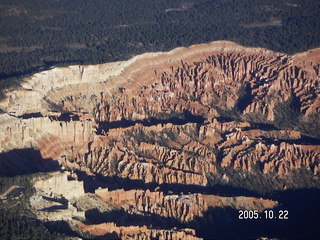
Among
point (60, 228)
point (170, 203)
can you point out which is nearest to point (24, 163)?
point (170, 203)

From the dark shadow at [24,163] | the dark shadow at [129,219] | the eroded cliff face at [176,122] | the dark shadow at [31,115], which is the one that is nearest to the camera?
the dark shadow at [129,219]

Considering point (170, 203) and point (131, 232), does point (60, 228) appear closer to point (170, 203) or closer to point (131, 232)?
point (131, 232)

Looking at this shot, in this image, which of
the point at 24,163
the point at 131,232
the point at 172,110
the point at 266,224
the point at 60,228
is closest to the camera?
the point at 60,228

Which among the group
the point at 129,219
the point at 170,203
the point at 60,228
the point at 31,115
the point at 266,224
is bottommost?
the point at 60,228

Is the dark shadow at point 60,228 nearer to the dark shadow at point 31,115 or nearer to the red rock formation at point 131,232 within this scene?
the red rock formation at point 131,232

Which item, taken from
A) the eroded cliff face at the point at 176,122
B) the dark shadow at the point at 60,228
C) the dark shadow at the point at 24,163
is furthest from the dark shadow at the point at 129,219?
the dark shadow at the point at 24,163

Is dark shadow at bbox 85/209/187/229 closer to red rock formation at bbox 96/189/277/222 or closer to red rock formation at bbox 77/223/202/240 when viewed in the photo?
red rock formation at bbox 96/189/277/222
